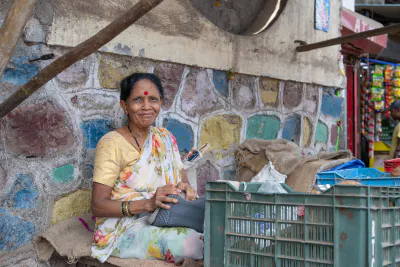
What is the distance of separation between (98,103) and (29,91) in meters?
0.88

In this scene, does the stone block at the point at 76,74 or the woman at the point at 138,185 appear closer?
the woman at the point at 138,185

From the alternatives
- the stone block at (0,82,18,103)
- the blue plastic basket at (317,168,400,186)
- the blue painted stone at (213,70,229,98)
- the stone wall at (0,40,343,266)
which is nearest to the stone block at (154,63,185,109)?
the stone wall at (0,40,343,266)

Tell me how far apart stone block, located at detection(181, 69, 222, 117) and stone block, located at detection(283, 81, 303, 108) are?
3.07ft

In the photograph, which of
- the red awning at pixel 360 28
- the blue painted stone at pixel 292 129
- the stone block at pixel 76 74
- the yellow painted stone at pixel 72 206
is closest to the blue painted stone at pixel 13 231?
the yellow painted stone at pixel 72 206

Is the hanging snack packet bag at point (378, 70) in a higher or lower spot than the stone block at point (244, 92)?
higher

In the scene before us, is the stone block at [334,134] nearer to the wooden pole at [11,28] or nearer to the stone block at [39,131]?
the stone block at [39,131]

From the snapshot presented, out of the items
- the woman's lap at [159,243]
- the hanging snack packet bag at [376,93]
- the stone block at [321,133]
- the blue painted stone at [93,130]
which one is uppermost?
the hanging snack packet bag at [376,93]

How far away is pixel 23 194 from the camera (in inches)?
106

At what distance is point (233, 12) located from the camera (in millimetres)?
4707

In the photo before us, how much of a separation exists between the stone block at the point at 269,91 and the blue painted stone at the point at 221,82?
44 cm

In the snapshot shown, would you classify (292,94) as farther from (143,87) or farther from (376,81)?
(376,81)

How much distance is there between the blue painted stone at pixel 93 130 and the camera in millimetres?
3002

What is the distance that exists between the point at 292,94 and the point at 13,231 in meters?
2.87

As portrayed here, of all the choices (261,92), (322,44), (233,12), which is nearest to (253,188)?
(261,92)
